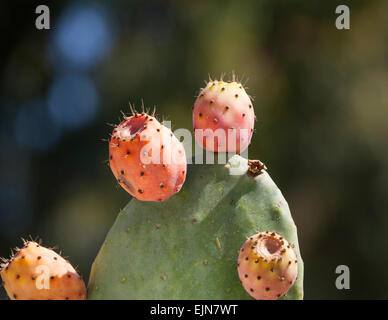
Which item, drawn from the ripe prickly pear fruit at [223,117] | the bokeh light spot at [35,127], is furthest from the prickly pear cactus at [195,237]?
the bokeh light spot at [35,127]

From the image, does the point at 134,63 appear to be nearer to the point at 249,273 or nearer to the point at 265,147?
the point at 265,147

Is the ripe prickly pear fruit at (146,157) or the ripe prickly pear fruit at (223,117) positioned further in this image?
the ripe prickly pear fruit at (223,117)

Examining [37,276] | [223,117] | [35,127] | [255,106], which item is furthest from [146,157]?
[35,127]

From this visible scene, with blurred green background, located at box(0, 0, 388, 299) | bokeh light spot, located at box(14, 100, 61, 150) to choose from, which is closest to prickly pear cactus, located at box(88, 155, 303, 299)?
blurred green background, located at box(0, 0, 388, 299)

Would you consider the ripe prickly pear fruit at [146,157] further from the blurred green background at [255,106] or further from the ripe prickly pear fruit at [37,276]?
the blurred green background at [255,106]

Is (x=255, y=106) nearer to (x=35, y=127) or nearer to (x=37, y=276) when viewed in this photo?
(x=35, y=127)

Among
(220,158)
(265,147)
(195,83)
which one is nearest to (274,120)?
(265,147)
